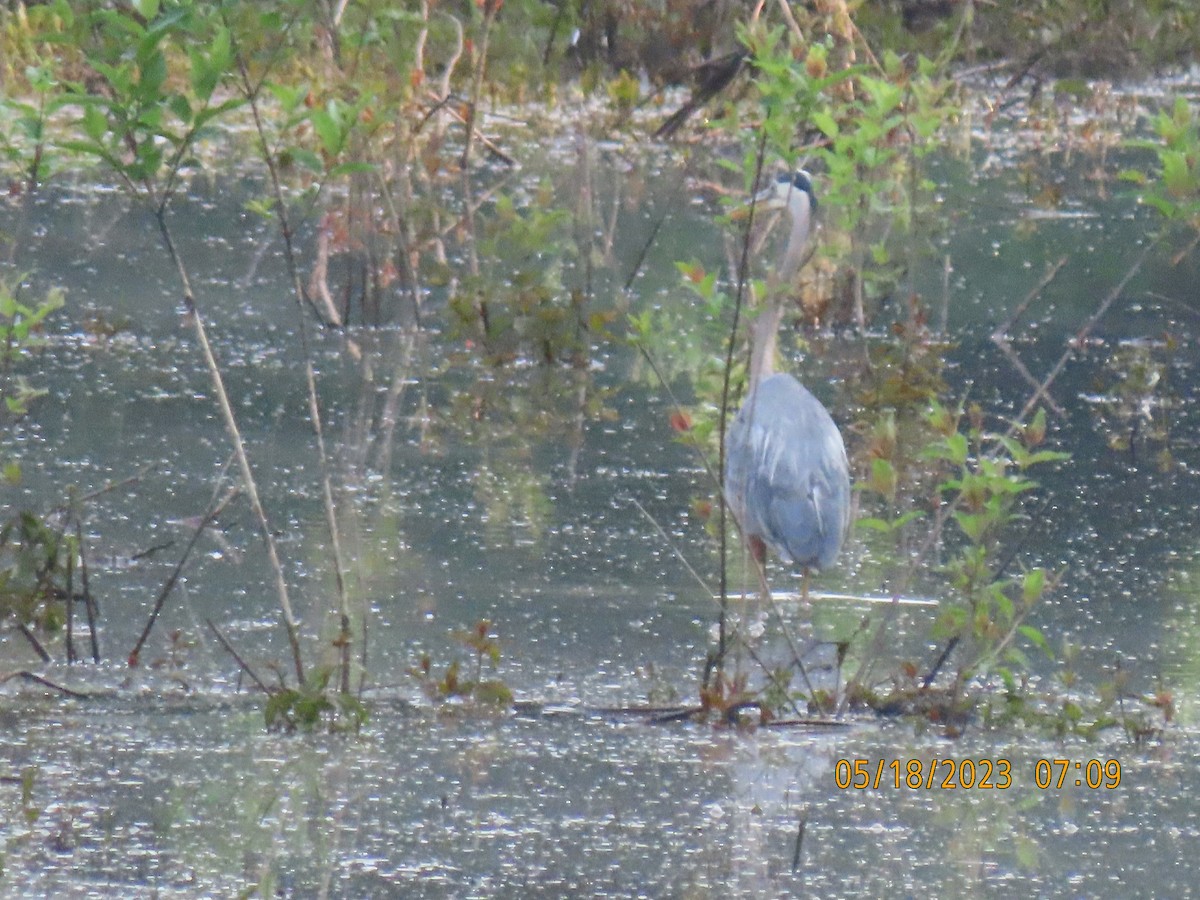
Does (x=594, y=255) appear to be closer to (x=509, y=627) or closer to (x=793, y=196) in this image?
(x=793, y=196)

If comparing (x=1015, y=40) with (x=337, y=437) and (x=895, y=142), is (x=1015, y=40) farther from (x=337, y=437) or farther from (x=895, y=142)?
(x=337, y=437)

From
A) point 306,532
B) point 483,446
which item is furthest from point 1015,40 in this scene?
point 306,532

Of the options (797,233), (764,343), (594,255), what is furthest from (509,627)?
(594,255)

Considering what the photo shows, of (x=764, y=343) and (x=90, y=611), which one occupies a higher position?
(x=764, y=343)

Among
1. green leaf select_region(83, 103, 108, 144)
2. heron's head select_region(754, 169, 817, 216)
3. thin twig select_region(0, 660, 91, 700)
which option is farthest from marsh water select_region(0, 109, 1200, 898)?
green leaf select_region(83, 103, 108, 144)

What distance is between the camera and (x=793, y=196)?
221 inches

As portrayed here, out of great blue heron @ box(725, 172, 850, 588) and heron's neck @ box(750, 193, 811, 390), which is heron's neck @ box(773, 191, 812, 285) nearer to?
heron's neck @ box(750, 193, 811, 390)

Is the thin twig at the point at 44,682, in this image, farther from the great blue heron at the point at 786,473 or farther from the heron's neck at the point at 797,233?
the heron's neck at the point at 797,233

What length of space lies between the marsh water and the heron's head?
786mm

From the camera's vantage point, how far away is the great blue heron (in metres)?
4.65
